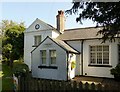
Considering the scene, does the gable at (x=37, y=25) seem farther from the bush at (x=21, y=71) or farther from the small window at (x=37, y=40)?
the bush at (x=21, y=71)

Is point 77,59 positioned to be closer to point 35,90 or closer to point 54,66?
point 54,66

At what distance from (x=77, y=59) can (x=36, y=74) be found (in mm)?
5057

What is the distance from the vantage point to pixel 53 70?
64.1ft

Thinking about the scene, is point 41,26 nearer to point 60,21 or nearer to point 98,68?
point 60,21

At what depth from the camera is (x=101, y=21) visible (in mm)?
12789

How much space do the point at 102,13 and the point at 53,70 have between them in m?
9.21

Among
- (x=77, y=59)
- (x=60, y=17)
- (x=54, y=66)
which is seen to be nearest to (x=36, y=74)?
(x=54, y=66)

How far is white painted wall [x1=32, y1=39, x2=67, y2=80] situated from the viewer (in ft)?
→ 62.2

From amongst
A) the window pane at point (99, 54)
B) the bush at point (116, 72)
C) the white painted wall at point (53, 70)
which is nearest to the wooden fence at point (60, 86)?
the white painted wall at point (53, 70)

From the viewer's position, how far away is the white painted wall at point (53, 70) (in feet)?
62.2

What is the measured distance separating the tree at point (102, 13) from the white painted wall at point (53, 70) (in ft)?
20.8

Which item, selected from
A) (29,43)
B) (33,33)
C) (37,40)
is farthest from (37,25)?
(29,43)

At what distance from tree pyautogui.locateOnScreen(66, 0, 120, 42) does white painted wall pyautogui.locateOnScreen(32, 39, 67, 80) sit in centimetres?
634

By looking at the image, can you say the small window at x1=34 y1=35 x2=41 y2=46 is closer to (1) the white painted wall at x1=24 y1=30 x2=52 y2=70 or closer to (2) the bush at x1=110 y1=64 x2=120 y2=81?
(1) the white painted wall at x1=24 y1=30 x2=52 y2=70
